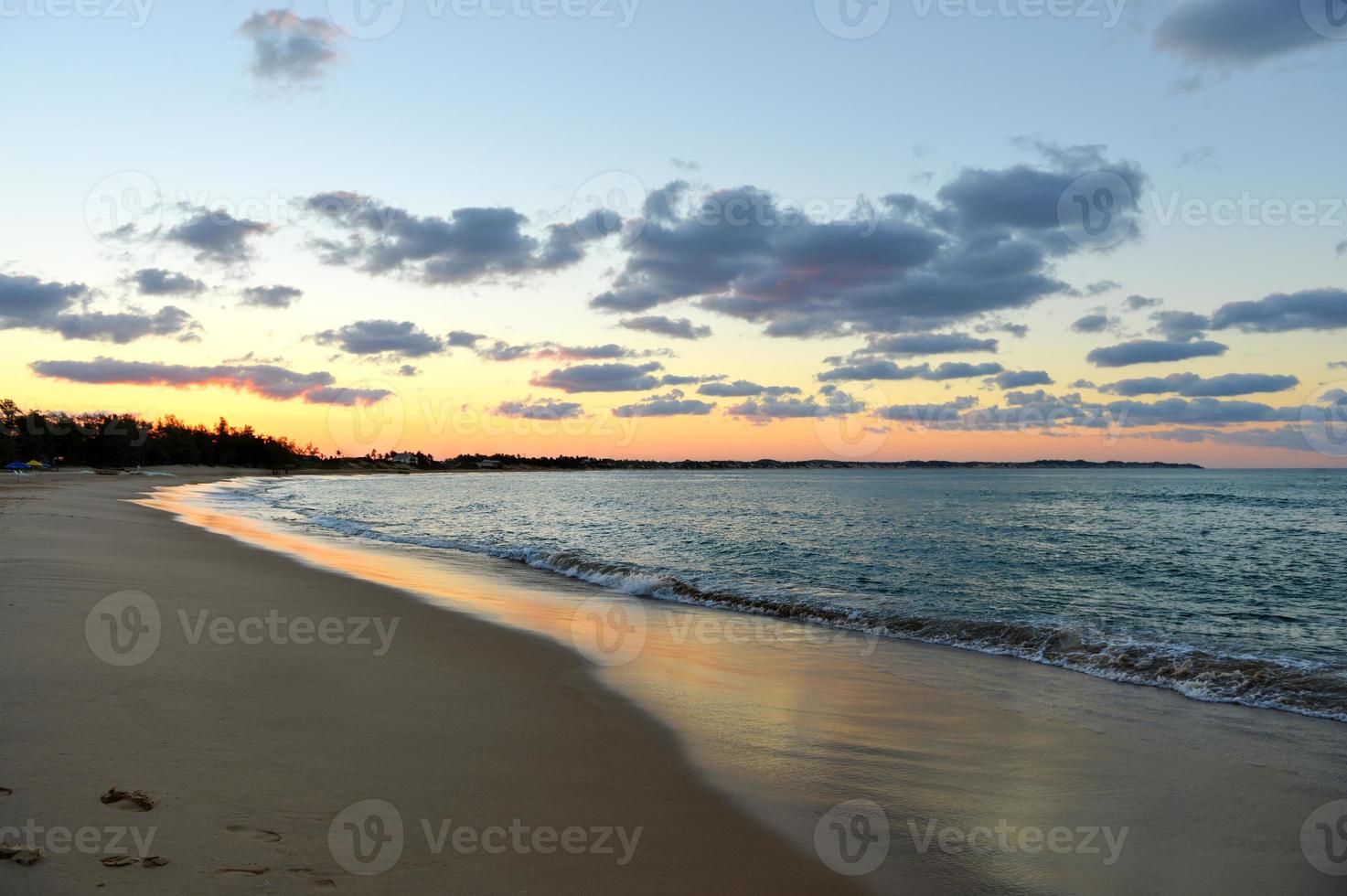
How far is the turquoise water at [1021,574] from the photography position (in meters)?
12.0

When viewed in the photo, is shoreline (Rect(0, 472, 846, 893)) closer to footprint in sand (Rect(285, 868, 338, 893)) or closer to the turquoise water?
footprint in sand (Rect(285, 868, 338, 893))

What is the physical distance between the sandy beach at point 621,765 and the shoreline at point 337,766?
0.09 ft

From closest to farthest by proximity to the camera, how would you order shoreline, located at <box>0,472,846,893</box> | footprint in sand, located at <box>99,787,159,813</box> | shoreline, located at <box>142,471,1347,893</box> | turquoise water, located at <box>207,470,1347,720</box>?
shoreline, located at <box>0,472,846,893</box> → footprint in sand, located at <box>99,787,159,813</box> → shoreline, located at <box>142,471,1347,893</box> → turquoise water, located at <box>207,470,1347,720</box>

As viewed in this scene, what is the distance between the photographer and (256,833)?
454 cm

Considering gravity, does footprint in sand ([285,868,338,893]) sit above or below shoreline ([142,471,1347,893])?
above

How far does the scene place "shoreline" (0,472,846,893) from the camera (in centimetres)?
439

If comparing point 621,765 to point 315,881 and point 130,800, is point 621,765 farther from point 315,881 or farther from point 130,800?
point 130,800

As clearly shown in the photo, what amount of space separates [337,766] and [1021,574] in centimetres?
1987

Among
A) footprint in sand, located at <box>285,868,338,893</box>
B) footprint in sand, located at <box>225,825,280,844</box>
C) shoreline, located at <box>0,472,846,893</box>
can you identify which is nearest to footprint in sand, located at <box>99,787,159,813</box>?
shoreline, located at <box>0,472,846,893</box>

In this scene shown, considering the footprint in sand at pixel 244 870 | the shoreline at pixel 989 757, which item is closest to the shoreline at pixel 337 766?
the footprint in sand at pixel 244 870

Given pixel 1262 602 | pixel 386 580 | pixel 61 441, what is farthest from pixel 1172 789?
pixel 61 441

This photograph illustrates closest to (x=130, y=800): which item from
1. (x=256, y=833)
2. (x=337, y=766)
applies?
(x=256, y=833)

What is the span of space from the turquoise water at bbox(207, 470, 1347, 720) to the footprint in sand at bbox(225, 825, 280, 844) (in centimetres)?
1101

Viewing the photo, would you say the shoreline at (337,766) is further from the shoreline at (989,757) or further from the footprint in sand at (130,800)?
the shoreline at (989,757)
